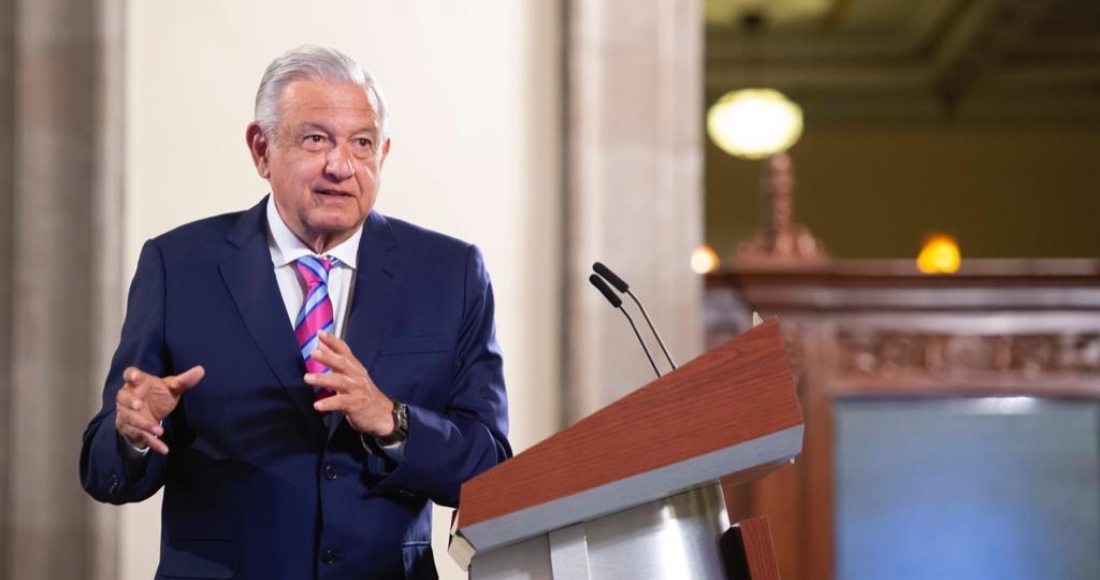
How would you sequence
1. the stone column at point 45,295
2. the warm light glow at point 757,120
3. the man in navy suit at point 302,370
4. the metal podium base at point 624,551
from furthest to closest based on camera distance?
the warm light glow at point 757,120 < the stone column at point 45,295 < the man in navy suit at point 302,370 < the metal podium base at point 624,551

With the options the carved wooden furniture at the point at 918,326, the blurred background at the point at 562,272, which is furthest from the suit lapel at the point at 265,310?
the carved wooden furniture at the point at 918,326

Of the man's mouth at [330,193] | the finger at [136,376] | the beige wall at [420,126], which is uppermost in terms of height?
the beige wall at [420,126]

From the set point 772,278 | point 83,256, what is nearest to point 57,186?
point 83,256

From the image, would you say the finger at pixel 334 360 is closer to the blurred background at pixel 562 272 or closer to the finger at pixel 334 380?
the finger at pixel 334 380

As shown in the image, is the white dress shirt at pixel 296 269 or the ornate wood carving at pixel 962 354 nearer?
the white dress shirt at pixel 296 269

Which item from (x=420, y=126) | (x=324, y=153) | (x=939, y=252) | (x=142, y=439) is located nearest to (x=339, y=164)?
(x=324, y=153)

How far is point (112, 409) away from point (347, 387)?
0.40m

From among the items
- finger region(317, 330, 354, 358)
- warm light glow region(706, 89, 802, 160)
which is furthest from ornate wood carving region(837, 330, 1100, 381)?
warm light glow region(706, 89, 802, 160)

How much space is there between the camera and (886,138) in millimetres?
13172

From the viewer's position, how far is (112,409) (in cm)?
204

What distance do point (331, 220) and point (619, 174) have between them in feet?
5.38

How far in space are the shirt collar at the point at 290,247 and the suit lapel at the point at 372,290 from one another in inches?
0.5

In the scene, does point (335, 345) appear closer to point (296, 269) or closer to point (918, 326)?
point (296, 269)

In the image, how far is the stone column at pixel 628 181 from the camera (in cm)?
362
